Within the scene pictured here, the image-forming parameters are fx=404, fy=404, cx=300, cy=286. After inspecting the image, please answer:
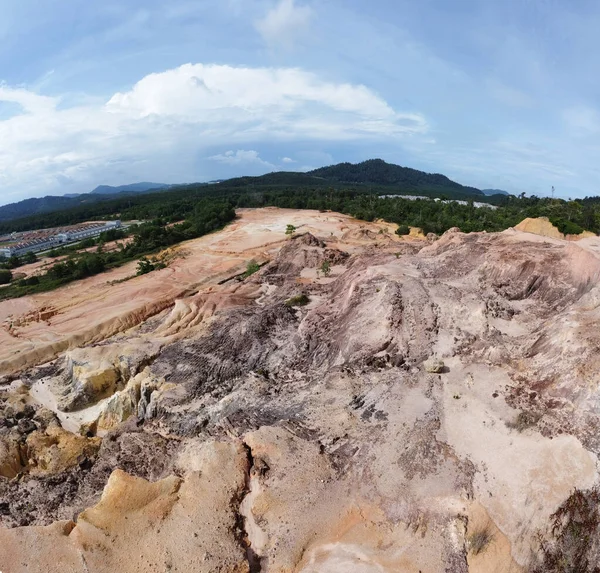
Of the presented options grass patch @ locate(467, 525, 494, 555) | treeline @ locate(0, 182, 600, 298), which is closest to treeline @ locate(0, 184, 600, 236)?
treeline @ locate(0, 182, 600, 298)

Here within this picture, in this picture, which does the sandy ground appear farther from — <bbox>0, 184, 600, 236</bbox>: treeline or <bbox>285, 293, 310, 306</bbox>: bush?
<bbox>285, 293, 310, 306</bbox>: bush

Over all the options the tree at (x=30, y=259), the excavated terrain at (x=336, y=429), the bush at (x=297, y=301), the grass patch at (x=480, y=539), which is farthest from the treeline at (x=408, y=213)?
the grass patch at (x=480, y=539)

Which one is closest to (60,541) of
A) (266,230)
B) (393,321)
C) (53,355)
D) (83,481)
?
(83,481)

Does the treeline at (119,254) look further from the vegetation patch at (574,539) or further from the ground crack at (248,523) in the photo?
the vegetation patch at (574,539)

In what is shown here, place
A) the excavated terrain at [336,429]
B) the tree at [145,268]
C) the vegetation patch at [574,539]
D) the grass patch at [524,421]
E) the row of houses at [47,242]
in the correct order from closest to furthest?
the vegetation patch at [574,539] < the excavated terrain at [336,429] < the grass patch at [524,421] < the tree at [145,268] < the row of houses at [47,242]

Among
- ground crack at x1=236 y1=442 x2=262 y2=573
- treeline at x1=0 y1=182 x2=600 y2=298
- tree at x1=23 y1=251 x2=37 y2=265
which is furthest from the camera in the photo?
tree at x1=23 y1=251 x2=37 y2=265

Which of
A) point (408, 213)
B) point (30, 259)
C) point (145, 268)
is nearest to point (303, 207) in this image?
point (408, 213)
